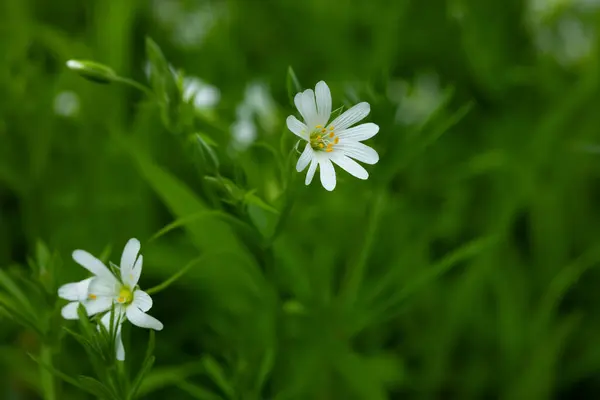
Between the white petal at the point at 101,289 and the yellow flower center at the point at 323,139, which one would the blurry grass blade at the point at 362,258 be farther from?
the white petal at the point at 101,289

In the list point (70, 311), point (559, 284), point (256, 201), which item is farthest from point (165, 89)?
point (559, 284)

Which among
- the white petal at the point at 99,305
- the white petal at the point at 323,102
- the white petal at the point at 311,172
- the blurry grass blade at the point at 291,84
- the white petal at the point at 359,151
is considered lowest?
the white petal at the point at 99,305

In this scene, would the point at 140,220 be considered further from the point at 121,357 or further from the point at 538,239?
the point at 538,239

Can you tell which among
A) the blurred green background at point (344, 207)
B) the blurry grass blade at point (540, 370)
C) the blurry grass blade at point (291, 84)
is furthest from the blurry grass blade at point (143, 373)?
the blurry grass blade at point (540, 370)

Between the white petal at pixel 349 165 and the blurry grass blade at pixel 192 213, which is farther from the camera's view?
the blurry grass blade at pixel 192 213

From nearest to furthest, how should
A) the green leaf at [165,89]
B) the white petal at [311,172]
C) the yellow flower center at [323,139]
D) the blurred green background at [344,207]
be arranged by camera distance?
the white petal at [311,172] → the yellow flower center at [323,139] → the green leaf at [165,89] → the blurred green background at [344,207]

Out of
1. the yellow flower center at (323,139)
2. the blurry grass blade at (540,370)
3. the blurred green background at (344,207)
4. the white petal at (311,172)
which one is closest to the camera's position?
the white petal at (311,172)

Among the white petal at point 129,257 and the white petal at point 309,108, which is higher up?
the white petal at point 309,108
